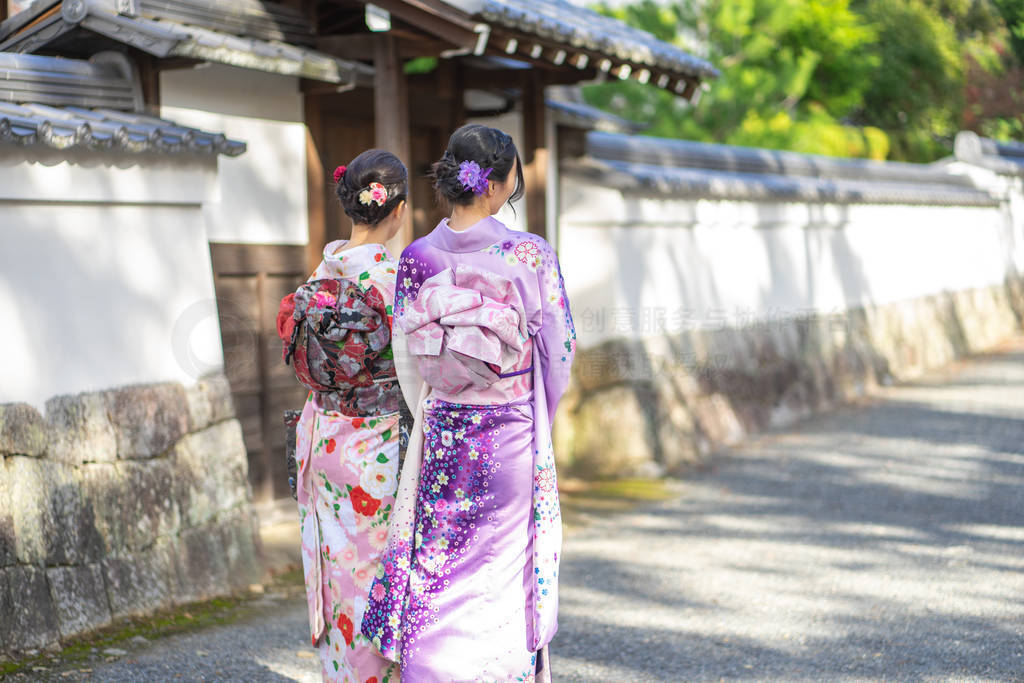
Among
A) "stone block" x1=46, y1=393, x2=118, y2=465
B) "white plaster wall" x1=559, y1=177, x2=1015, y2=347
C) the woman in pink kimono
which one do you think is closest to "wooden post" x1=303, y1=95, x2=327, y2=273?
"stone block" x1=46, y1=393, x2=118, y2=465

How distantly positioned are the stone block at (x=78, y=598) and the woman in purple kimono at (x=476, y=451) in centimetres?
189

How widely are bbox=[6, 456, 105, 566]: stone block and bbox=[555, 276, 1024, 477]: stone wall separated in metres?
4.44

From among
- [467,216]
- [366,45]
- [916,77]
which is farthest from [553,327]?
[916,77]

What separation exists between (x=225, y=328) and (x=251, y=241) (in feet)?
1.84

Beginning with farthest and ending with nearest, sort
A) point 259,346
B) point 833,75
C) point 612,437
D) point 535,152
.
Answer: point 833,75
point 612,437
point 535,152
point 259,346

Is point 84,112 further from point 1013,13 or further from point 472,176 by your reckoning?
point 1013,13

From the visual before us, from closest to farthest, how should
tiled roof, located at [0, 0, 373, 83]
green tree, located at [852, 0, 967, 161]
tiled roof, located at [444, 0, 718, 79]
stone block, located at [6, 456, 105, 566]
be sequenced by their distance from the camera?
1. stone block, located at [6, 456, 105, 566]
2. tiled roof, located at [0, 0, 373, 83]
3. tiled roof, located at [444, 0, 718, 79]
4. green tree, located at [852, 0, 967, 161]

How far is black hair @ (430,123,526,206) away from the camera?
3.33 meters

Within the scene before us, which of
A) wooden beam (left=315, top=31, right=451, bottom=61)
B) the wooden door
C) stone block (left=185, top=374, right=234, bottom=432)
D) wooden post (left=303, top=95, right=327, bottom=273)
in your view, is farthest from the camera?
wooden post (left=303, top=95, right=327, bottom=273)

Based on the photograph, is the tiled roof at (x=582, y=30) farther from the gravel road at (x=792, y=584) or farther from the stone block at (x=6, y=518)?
the stone block at (x=6, y=518)

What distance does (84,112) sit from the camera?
5023 millimetres

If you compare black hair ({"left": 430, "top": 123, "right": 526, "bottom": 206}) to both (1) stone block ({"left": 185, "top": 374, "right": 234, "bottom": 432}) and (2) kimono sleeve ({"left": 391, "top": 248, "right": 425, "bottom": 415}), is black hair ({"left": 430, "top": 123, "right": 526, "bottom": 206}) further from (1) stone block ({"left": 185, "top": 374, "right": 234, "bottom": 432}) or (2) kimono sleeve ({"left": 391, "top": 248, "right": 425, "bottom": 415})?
(1) stone block ({"left": 185, "top": 374, "right": 234, "bottom": 432})

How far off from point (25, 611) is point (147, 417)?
1.09 meters

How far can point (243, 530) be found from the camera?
5535 mm
